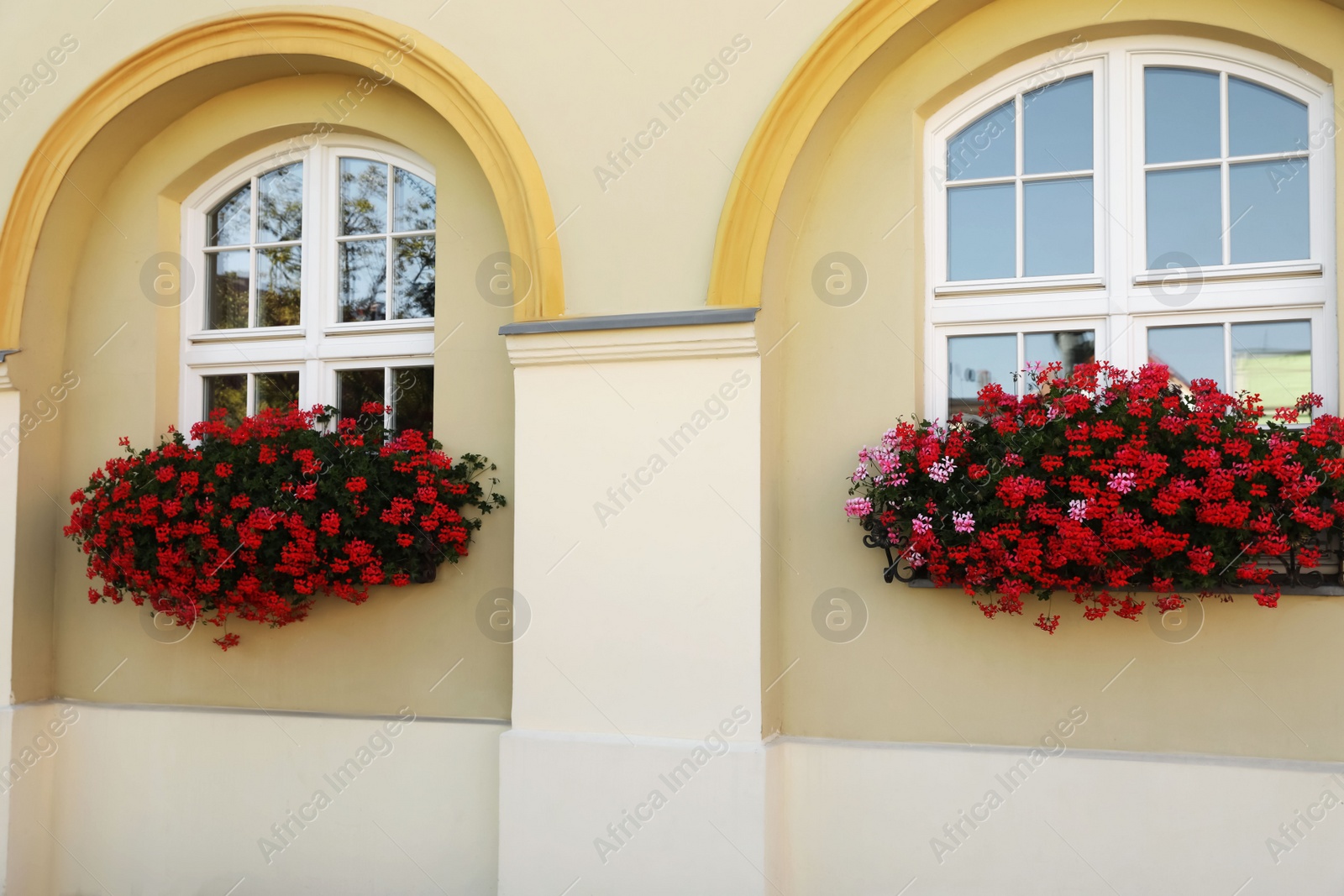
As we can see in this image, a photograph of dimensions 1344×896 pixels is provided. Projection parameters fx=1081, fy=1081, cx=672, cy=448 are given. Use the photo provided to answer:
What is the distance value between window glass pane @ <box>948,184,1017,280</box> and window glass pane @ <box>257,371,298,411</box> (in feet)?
10.8

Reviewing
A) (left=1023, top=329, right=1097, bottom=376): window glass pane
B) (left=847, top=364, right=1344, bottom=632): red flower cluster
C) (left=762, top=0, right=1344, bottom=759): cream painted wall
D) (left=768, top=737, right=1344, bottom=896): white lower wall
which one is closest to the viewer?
(left=847, top=364, right=1344, bottom=632): red flower cluster

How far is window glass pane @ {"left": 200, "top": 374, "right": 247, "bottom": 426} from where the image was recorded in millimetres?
5633

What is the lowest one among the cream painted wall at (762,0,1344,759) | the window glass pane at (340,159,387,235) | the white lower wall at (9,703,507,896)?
the white lower wall at (9,703,507,896)

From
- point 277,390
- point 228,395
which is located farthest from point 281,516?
point 228,395

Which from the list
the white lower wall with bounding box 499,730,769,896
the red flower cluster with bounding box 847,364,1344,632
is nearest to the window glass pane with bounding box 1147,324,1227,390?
the red flower cluster with bounding box 847,364,1344,632

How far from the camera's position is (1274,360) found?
425 centimetres

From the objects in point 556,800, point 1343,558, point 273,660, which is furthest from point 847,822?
point 273,660

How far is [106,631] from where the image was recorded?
217 inches

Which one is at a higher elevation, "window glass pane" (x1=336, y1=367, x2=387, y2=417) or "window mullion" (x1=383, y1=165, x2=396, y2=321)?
"window mullion" (x1=383, y1=165, x2=396, y2=321)

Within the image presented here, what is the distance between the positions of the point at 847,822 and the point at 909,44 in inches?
127

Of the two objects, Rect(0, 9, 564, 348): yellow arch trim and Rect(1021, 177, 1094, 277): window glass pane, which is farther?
Rect(0, 9, 564, 348): yellow arch trim

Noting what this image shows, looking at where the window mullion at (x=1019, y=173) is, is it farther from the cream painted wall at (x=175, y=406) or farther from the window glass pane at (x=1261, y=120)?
the cream painted wall at (x=175, y=406)

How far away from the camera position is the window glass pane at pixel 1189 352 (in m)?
4.30

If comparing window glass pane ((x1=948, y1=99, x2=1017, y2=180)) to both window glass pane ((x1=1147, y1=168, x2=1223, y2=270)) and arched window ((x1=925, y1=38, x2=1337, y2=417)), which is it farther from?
window glass pane ((x1=1147, y1=168, x2=1223, y2=270))
